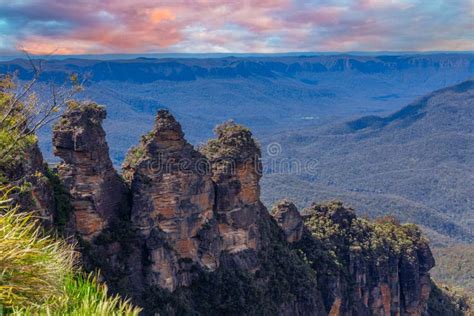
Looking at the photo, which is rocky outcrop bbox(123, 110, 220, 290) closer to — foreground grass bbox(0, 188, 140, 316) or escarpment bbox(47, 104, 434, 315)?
escarpment bbox(47, 104, 434, 315)

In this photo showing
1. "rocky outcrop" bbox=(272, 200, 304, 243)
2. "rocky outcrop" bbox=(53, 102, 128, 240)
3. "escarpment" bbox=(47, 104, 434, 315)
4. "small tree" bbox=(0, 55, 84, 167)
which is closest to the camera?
"small tree" bbox=(0, 55, 84, 167)

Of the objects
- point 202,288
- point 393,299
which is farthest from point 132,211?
point 393,299

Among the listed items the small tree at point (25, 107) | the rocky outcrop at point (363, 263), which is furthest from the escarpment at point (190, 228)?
the small tree at point (25, 107)

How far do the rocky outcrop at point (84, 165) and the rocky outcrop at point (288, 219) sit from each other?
16.8m

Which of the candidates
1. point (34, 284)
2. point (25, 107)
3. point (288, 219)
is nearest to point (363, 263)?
point (288, 219)

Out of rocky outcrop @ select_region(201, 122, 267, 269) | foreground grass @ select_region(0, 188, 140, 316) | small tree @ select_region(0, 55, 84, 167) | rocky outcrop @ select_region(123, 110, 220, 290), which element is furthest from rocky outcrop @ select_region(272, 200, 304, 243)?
foreground grass @ select_region(0, 188, 140, 316)

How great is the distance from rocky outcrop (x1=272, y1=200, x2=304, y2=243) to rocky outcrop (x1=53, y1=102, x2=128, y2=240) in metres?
16.8

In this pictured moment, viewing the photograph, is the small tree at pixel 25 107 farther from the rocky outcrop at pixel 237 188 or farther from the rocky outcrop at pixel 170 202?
the rocky outcrop at pixel 237 188

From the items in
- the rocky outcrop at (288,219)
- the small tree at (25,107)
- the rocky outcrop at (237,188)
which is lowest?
the rocky outcrop at (288,219)

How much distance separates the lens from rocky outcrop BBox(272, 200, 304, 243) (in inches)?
1608

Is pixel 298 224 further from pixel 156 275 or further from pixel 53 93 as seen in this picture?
pixel 53 93

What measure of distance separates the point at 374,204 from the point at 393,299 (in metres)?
140

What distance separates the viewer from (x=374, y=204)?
185500mm

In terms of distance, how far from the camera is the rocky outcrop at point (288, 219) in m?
40.8
